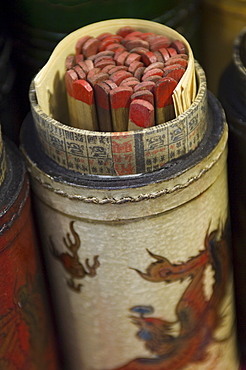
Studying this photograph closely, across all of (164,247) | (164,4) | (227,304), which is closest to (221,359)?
(227,304)

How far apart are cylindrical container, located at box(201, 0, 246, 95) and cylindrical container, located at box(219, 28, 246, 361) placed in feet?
0.44

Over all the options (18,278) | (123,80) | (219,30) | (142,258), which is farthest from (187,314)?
(219,30)

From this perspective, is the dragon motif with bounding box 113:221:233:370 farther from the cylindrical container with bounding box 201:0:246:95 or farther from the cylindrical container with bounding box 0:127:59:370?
the cylindrical container with bounding box 201:0:246:95

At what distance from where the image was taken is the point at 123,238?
3.02 feet

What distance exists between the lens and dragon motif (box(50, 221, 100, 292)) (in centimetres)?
96

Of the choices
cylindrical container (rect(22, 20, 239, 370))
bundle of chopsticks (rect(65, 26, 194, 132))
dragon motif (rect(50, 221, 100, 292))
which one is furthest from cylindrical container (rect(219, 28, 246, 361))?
dragon motif (rect(50, 221, 100, 292))

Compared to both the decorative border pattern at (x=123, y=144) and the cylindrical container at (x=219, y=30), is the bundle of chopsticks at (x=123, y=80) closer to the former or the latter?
the decorative border pattern at (x=123, y=144)

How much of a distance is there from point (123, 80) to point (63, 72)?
0.13m

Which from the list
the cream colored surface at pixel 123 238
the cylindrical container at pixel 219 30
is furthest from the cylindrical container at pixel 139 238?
the cylindrical container at pixel 219 30

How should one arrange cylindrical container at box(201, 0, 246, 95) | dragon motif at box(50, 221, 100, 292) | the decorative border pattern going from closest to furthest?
the decorative border pattern, dragon motif at box(50, 221, 100, 292), cylindrical container at box(201, 0, 246, 95)

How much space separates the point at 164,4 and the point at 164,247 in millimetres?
508

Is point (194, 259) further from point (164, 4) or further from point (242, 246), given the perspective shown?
point (164, 4)

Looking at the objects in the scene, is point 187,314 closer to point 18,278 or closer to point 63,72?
point 18,278

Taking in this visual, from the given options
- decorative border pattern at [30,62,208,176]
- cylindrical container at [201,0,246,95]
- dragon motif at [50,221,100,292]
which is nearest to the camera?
decorative border pattern at [30,62,208,176]
